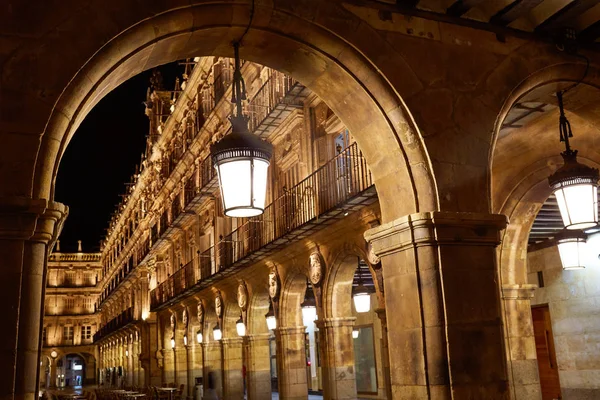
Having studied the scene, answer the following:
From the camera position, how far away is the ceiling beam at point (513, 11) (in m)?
6.03

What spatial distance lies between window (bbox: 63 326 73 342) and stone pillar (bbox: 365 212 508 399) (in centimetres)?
7088

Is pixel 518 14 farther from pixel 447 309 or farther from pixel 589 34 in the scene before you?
pixel 447 309

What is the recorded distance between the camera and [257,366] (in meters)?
18.5

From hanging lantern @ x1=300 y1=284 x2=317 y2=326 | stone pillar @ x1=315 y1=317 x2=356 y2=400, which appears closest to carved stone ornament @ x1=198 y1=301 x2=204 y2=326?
hanging lantern @ x1=300 y1=284 x2=317 y2=326

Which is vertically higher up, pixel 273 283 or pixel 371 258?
pixel 273 283

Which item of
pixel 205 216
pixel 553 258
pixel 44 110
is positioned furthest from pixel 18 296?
pixel 205 216

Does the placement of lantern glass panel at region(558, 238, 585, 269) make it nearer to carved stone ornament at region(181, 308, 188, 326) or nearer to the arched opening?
the arched opening

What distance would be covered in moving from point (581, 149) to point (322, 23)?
591 centimetres

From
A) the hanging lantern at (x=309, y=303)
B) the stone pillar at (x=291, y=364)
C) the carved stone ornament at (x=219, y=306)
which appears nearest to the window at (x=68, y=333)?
the hanging lantern at (x=309, y=303)

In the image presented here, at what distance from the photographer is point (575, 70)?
662cm

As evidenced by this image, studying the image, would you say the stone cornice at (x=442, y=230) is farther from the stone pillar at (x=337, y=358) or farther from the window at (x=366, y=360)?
the window at (x=366, y=360)

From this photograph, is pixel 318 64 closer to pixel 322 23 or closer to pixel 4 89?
pixel 322 23

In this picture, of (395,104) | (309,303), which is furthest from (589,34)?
(309,303)

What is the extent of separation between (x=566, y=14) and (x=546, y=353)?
10534 millimetres
